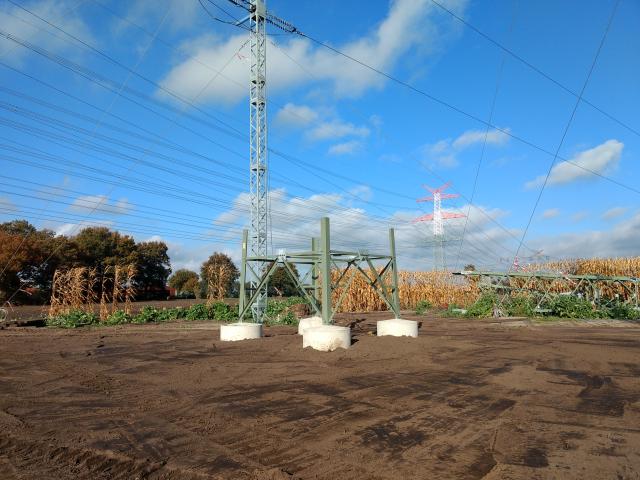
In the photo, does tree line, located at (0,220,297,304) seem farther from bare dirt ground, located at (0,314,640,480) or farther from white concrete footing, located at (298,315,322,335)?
bare dirt ground, located at (0,314,640,480)

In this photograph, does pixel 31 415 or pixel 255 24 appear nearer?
pixel 31 415

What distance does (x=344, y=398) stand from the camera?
623 centimetres

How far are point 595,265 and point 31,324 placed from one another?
34.6 metres

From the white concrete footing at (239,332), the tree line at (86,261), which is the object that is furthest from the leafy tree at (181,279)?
the white concrete footing at (239,332)

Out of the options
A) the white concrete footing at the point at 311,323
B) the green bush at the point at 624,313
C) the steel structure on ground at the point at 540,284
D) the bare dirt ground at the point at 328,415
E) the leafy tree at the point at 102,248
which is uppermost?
the leafy tree at the point at 102,248

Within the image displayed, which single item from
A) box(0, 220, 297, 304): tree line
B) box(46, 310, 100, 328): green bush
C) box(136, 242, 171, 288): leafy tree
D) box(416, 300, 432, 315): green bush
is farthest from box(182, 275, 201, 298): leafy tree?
box(46, 310, 100, 328): green bush

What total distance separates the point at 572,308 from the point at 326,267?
16.8 meters

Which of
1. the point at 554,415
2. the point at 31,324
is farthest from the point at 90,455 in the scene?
the point at 31,324

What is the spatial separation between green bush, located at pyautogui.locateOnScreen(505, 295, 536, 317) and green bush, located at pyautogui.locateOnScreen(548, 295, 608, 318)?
0.99 meters

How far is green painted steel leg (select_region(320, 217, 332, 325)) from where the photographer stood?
10797mm

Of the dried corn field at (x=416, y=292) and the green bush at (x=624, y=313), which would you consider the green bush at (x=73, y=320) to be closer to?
the dried corn field at (x=416, y=292)

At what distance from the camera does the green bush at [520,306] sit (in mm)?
23173

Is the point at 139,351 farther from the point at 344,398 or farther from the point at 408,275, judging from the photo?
the point at 408,275

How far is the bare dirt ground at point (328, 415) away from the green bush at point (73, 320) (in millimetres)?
12047
